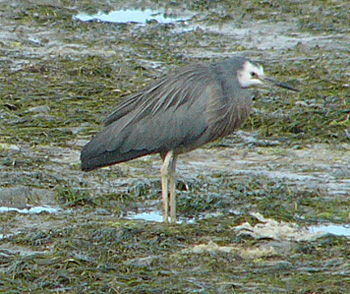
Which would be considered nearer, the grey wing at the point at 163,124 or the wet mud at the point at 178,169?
the wet mud at the point at 178,169

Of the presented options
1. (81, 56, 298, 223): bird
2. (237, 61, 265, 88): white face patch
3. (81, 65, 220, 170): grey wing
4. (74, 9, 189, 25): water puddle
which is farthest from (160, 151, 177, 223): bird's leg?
(74, 9, 189, 25): water puddle

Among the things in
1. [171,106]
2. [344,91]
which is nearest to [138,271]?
[171,106]

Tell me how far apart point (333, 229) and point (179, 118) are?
1410mm

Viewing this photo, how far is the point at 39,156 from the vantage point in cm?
913

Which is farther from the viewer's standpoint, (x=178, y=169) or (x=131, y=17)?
(x=131, y=17)

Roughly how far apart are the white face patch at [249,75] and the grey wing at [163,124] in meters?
0.22

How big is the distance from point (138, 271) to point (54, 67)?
6250mm

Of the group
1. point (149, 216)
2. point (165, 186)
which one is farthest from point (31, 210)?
point (165, 186)

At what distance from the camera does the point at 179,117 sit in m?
7.64

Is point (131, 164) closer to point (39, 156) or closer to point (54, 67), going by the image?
point (39, 156)

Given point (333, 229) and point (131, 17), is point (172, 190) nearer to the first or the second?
point (333, 229)

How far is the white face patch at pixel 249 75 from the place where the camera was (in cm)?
768

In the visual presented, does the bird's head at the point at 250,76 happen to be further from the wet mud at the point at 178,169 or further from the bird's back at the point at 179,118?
the wet mud at the point at 178,169

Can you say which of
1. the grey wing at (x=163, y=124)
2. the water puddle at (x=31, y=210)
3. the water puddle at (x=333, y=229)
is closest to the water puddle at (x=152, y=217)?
A: the grey wing at (x=163, y=124)
